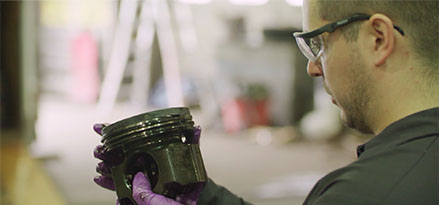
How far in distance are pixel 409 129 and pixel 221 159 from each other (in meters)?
3.72

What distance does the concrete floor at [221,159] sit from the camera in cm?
343

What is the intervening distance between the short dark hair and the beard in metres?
0.06

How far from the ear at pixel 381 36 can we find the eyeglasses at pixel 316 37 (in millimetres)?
14

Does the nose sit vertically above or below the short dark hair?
below

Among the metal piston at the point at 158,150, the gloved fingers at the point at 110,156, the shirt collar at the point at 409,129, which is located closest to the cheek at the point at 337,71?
the shirt collar at the point at 409,129

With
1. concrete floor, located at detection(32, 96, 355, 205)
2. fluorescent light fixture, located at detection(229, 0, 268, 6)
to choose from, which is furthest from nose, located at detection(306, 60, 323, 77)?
fluorescent light fixture, located at detection(229, 0, 268, 6)

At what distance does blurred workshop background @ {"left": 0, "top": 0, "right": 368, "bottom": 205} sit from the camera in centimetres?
458

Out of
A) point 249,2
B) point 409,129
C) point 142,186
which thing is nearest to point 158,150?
point 142,186

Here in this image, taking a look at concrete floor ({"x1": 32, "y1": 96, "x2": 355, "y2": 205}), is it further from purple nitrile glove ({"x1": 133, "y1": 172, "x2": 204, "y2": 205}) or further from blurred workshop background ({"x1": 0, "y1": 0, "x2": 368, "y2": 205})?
purple nitrile glove ({"x1": 133, "y1": 172, "x2": 204, "y2": 205})

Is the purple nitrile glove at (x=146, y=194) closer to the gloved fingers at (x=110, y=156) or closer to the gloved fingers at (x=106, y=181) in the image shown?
the gloved fingers at (x=110, y=156)

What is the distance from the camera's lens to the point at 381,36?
0.97 meters

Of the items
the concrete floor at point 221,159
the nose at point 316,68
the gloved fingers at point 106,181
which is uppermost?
the nose at point 316,68

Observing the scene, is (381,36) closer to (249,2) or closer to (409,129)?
(409,129)

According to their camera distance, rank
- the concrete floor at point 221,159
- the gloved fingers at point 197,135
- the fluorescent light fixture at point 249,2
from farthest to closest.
Result: the fluorescent light fixture at point 249,2 < the concrete floor at point 221,159 < the gloved fingers at point 197,135
